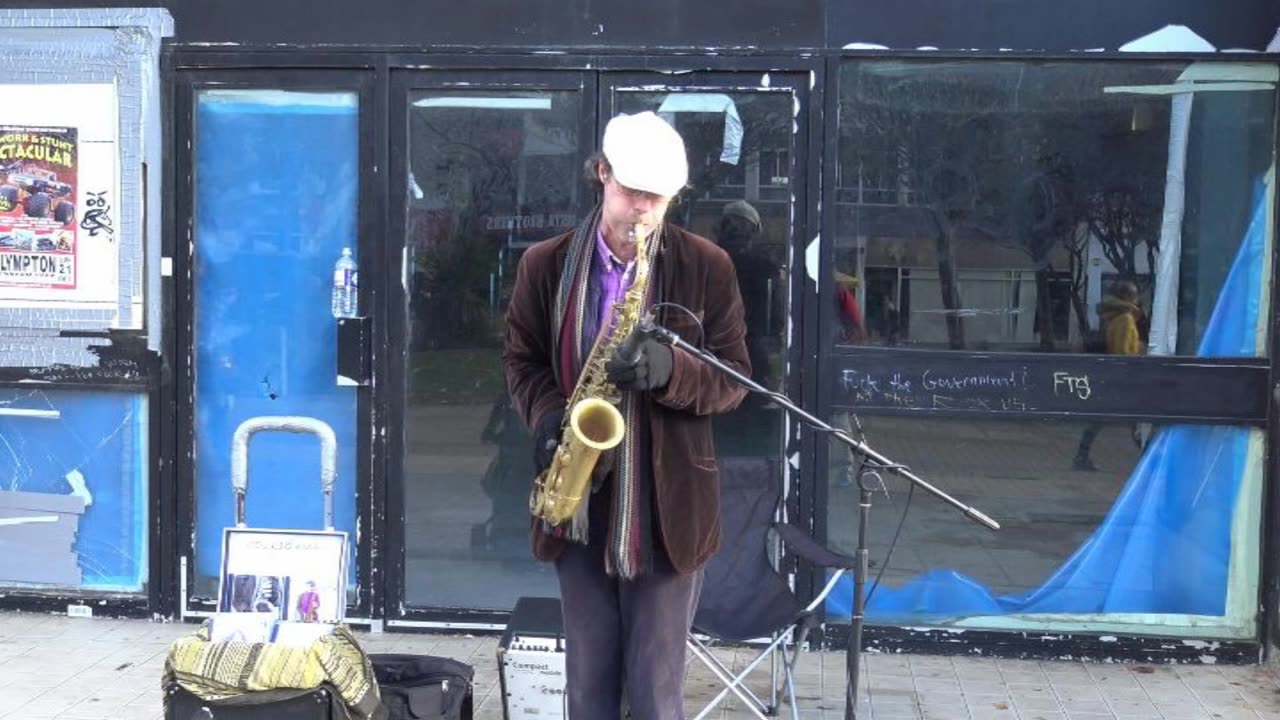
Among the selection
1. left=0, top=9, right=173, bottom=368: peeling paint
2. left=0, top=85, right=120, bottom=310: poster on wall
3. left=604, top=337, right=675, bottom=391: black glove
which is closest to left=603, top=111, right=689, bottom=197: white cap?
left=604, top=337, right=675, bottom=391: black glove

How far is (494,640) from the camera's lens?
19.7 feet

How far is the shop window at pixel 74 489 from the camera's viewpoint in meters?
6.12

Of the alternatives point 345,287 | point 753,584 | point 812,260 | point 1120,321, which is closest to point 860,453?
point 753,584

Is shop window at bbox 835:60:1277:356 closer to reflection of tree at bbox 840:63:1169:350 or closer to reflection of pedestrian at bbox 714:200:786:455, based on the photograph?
reflection of tree at bbox 840:63:1169:350

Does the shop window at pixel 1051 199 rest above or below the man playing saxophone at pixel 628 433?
above

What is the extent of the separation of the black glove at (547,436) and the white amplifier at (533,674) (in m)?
1.29

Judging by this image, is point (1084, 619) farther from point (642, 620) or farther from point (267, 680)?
point (267, 680)

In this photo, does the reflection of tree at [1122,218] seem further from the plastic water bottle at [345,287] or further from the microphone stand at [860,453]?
the plastic water bottle at [345,287]

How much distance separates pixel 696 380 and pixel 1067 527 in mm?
2876

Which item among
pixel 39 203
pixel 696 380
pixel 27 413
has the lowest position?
pixel 27 413

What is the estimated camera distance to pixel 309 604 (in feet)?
15.1

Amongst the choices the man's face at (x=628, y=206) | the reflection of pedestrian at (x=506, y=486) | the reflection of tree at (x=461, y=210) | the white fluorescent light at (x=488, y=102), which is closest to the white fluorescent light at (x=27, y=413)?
the reflection of tree at (x=461, y=210)

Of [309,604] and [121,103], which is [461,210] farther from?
[309,604]

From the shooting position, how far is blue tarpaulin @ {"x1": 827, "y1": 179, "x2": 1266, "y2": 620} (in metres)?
5.69
